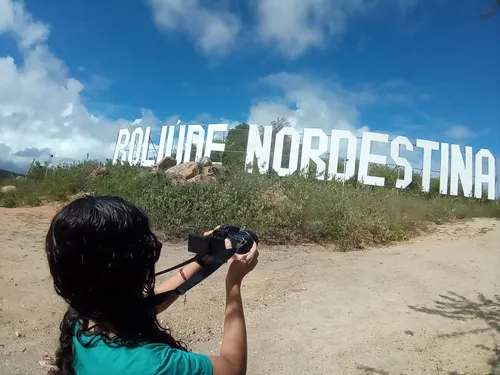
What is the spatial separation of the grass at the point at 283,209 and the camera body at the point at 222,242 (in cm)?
657

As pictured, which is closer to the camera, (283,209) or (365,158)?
(283,209)

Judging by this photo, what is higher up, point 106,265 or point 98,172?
point 98,172

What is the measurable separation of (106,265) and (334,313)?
13.4 ft

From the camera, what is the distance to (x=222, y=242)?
144 cm

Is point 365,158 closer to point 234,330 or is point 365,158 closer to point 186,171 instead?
point 186,171

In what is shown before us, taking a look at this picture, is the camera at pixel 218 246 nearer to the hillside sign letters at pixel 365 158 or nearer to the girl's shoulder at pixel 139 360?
the girl's shoulder at pixel 139 360

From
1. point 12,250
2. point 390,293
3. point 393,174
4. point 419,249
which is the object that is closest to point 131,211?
point 390,293

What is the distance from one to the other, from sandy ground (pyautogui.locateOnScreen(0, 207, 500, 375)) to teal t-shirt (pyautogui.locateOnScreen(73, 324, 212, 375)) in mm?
2785

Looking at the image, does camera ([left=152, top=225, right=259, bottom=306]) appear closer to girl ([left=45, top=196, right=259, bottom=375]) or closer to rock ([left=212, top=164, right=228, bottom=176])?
girl ([left=45, top=196, right=259, bottom=375])

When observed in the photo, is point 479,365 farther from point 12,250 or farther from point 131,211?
point 12,250

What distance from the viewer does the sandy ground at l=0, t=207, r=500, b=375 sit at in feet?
12.6

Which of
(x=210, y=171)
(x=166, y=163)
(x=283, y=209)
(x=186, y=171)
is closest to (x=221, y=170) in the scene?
(x=210, y=171)

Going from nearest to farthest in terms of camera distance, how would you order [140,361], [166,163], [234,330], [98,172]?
[140,361], [234,330], [98,172], [166,163]

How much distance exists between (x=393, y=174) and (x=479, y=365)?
38.1 feet
